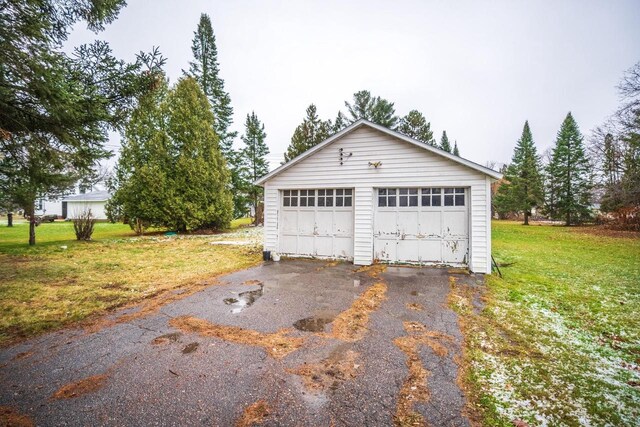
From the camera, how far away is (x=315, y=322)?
435 centimetres

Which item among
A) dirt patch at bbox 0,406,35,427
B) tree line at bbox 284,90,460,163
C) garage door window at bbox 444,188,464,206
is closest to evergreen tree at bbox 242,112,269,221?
tree line at bbox 284,90,460,163

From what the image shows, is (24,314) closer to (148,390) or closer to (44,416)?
(44,416)

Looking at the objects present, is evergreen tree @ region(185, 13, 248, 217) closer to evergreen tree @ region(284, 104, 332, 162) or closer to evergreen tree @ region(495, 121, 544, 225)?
evergreen tree @ region(284, 104, 332, 162)

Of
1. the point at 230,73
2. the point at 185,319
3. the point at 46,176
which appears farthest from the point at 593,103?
the point at 46,176

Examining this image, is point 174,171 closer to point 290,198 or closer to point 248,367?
point 290,198

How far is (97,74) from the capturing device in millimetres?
5395

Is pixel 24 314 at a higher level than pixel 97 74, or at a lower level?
lower

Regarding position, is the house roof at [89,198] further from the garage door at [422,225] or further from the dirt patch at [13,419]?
the dirt patch at [13,419]

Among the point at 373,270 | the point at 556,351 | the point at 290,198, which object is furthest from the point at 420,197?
the point at 556,351

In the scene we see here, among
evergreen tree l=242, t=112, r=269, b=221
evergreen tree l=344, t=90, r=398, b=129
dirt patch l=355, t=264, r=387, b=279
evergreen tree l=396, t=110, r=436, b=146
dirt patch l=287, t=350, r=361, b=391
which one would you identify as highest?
evergreen tree l=344, t=90, r=398, b=129

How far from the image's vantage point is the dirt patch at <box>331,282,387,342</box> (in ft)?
12.9

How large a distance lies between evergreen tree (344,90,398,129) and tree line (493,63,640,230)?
631 inches

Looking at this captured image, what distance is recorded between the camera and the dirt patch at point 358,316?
154 inches

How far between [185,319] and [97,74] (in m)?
5.21
